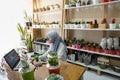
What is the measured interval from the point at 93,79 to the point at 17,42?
300 cm

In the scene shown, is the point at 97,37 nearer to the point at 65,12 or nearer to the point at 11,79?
the point at 65,12

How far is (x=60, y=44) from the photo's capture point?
225 centimetres

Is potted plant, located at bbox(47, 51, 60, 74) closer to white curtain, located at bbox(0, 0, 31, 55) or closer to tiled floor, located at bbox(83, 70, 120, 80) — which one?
tiled floor, located at bbox(83, 70, 120, 80)

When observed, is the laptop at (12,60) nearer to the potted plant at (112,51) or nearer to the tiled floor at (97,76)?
the tiled floor at (97,76)

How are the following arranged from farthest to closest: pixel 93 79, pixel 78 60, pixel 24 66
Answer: pixel 78 60 → pixel 93 79 → pixel 24 66

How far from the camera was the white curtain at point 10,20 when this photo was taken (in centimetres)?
427

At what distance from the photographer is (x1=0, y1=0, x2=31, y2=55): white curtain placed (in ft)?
14.0

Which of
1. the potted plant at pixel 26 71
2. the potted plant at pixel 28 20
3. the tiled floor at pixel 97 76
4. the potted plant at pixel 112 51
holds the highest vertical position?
the potted plant at pixel 28 20

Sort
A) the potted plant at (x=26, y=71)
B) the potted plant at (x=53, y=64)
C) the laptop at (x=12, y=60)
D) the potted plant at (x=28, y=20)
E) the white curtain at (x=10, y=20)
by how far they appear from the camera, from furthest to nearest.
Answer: the white curtain at (x=10, y=20) → the potted plant at (x=28, y=20) → the laptop at (x=12, y=60) → the potted plant at (x=53, y=64) → the potted plant at (x=26, y=71)

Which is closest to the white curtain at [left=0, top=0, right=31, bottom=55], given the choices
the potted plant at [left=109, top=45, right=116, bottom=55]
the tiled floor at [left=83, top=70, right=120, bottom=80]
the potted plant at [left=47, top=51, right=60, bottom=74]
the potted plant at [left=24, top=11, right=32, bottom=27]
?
the potted plant at [left=24, top=11, right=32, bottom=27]

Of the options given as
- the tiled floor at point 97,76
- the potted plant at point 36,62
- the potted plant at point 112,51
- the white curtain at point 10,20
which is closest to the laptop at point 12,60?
the potted plant at point 36,62

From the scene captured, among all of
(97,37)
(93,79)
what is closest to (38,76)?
(93,79)

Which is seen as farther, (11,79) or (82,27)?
(82,27)

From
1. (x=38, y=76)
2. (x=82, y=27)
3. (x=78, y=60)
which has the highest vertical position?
(x=82, y=27)
